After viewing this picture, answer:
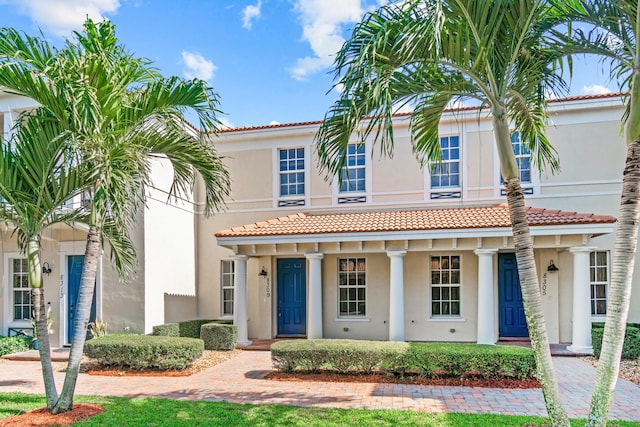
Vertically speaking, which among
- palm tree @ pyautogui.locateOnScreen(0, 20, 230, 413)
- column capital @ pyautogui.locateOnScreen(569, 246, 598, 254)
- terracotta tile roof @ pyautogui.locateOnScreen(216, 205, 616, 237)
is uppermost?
palm tree @ pyautogui.locateOnScreen(0, 20, 230, 413)

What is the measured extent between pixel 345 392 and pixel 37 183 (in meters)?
6.29

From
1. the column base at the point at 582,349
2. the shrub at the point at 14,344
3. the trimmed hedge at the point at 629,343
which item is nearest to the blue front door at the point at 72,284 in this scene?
the shrub at the point at 14,344

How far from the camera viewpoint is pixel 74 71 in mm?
6836

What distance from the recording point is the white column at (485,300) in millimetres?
12305

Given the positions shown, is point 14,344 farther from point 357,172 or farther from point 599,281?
point 599,281

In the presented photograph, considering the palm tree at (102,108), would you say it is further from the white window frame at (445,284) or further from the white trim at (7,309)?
the white trim at (7,309)

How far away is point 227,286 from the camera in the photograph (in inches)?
656

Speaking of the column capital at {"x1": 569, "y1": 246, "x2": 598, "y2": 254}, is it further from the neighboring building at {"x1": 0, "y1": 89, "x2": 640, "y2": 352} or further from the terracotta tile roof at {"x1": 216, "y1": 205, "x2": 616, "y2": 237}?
the terracotta tile roof at {"x1": 216, "y1": 205, "x2": 616, "y2": 237}

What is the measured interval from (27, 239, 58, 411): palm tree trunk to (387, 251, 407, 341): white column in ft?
27.5

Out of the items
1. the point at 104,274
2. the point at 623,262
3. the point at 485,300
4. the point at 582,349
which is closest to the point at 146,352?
the point at 104,274

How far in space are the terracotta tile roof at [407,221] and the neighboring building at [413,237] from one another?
0.17ft

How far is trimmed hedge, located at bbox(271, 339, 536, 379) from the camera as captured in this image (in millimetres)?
9398

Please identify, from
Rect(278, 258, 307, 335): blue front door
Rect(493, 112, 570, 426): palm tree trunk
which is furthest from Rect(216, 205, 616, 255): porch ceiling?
Rect(493, 112, 570, 426): palm tree trunk

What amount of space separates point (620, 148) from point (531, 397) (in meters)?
9.37
